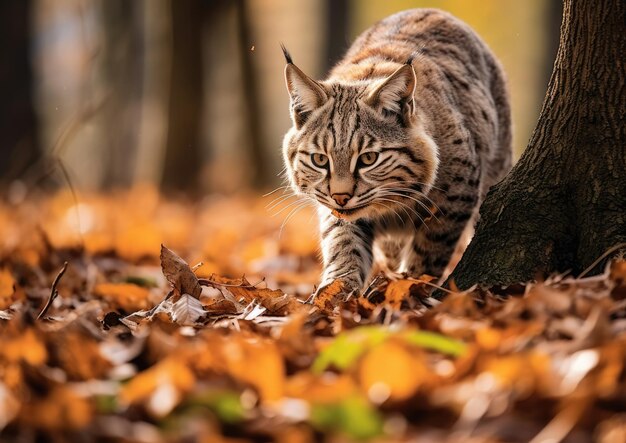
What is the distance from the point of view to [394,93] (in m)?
4.58

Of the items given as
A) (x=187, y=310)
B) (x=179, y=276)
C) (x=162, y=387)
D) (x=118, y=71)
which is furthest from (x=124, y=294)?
(x=118, y=71)

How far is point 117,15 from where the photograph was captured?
21.7 m

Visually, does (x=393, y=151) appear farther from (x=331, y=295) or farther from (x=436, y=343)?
(x=436, y=343)

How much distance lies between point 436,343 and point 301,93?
258 centimetres

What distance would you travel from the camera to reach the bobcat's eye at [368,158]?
179 inches

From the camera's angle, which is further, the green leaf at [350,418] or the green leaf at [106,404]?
the green leaf at [106,404]

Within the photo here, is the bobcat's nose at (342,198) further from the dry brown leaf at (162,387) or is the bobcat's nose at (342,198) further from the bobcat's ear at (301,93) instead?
the dry brown leaf at (162,387)

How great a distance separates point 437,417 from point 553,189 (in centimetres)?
216

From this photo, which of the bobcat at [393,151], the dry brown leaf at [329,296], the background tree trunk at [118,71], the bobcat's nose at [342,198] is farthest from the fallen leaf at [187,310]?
the background tree trunk at [118,71]

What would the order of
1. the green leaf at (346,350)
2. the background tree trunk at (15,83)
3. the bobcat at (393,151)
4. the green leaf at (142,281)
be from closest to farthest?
1. the green leaf at (346,350)
2. the bobcat at (393,151)
3. the green leaf at (142,281)
4. the background tree trunk at (15,83)

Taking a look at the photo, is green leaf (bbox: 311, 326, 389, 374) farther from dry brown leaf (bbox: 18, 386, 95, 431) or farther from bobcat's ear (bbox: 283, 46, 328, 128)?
bobcat's ear (bbox: 283, 46, 328, 128)

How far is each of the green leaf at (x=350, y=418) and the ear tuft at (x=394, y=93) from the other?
8.66 ft

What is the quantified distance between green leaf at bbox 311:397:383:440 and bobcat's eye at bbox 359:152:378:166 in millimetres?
2516

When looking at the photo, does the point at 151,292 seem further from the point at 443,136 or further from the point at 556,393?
the point at 556,393
